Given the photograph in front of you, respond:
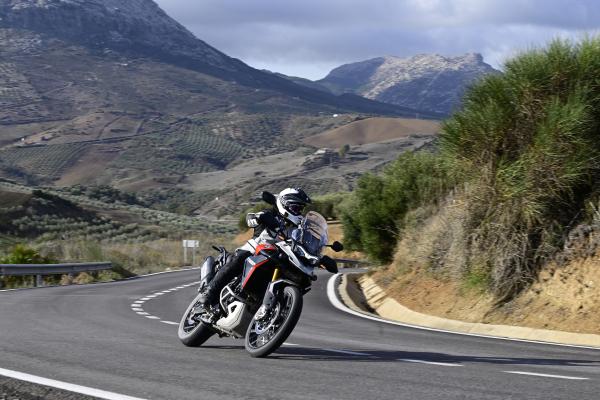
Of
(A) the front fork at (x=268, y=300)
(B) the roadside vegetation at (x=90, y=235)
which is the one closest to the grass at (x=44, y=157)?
(B) the roadside vegetation at (x=90, y=235)

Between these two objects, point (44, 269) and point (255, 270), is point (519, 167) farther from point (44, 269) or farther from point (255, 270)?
point (44, 269)

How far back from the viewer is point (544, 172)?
50.3 feet

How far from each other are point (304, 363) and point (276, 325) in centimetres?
48

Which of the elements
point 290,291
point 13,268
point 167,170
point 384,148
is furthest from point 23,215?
point 384,148

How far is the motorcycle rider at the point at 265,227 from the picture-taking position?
10.1m

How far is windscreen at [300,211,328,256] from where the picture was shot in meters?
9.84

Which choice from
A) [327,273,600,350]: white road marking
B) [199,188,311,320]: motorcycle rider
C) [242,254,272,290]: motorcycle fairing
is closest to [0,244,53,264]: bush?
[327,273,600,350]: white road marking

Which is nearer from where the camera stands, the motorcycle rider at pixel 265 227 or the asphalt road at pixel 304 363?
the asphalt road at pixel 304 363

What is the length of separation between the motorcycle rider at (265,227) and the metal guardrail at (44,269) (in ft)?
59.7

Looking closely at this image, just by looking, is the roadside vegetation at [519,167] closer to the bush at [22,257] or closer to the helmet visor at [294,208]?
the helmet visor at [294,208]

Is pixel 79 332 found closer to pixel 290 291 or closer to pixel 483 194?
pixel 290 291

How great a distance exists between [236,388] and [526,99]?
10083 mm

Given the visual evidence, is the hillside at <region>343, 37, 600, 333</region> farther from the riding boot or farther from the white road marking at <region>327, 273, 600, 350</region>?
the riding boot

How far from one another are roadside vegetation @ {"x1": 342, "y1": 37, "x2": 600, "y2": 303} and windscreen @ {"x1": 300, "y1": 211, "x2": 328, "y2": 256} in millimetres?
5979
